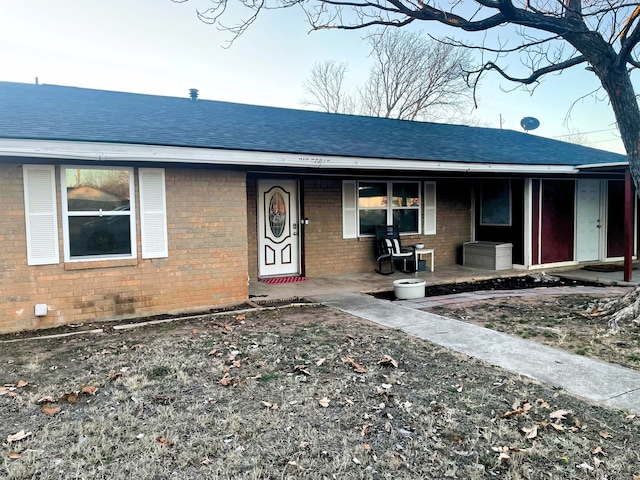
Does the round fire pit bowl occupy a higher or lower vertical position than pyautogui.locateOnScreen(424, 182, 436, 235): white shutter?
lower

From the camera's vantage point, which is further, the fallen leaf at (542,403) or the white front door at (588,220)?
the white front door at (588,220)

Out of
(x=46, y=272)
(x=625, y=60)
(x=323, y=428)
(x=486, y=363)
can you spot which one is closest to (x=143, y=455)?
(x=323, y=428)

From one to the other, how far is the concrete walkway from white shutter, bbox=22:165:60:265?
13.1 ft

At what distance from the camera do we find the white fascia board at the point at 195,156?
18.4ft

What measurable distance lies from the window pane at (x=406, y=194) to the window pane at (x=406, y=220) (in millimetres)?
165

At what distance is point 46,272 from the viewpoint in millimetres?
6164

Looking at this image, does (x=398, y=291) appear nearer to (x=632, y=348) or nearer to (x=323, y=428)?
(x=632, y=348)

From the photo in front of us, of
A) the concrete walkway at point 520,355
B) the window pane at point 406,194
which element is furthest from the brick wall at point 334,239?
the concrete walkway at point 520,355

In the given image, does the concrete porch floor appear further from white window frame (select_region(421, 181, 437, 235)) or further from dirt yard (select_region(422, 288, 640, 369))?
dirt yard (select_region(422, 288, 640, 369))

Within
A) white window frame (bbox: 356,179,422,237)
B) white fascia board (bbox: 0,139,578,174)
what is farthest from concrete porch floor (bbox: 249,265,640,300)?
white fascia board (bbox: 0,139,578,174)

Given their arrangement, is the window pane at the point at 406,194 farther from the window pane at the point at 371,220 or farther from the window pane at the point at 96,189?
the window pane at the point at 96,189

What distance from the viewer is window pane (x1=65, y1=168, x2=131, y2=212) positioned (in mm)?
6266

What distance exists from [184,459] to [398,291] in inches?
218

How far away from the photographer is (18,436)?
3094 millimetres
